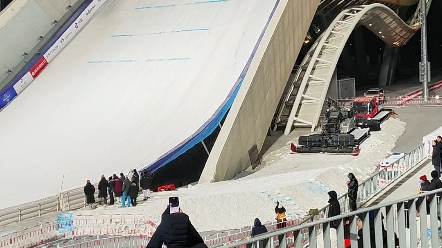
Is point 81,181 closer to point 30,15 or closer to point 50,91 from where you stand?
point 50,91

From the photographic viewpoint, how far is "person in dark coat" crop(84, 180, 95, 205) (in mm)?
14399

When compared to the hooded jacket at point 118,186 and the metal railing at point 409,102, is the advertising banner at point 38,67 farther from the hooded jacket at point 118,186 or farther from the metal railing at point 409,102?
the metal railing at point 409,102

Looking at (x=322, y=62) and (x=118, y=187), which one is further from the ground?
(x=322, y=62)

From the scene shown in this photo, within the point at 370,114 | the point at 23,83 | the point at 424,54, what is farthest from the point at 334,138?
the point at 23,83

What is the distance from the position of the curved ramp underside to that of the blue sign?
Result: 11441 millimetres

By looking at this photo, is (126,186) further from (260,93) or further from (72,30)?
(72,30)

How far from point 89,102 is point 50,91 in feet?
8.91

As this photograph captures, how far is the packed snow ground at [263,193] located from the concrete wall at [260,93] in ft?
2.48

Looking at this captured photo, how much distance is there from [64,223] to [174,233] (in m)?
9.31

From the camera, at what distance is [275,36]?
22.0 metres

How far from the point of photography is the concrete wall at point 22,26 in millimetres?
26266

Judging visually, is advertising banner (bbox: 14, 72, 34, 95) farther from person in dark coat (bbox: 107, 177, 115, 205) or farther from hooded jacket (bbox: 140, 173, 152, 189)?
person in dark coat (bbox: 107, 177, 115, 205)

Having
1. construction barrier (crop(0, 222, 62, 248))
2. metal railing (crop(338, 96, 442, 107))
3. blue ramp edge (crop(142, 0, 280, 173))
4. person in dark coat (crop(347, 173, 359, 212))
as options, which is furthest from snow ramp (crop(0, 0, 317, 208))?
person in dark coat (crop(347, 173, 359, 212))

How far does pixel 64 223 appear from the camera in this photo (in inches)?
523
